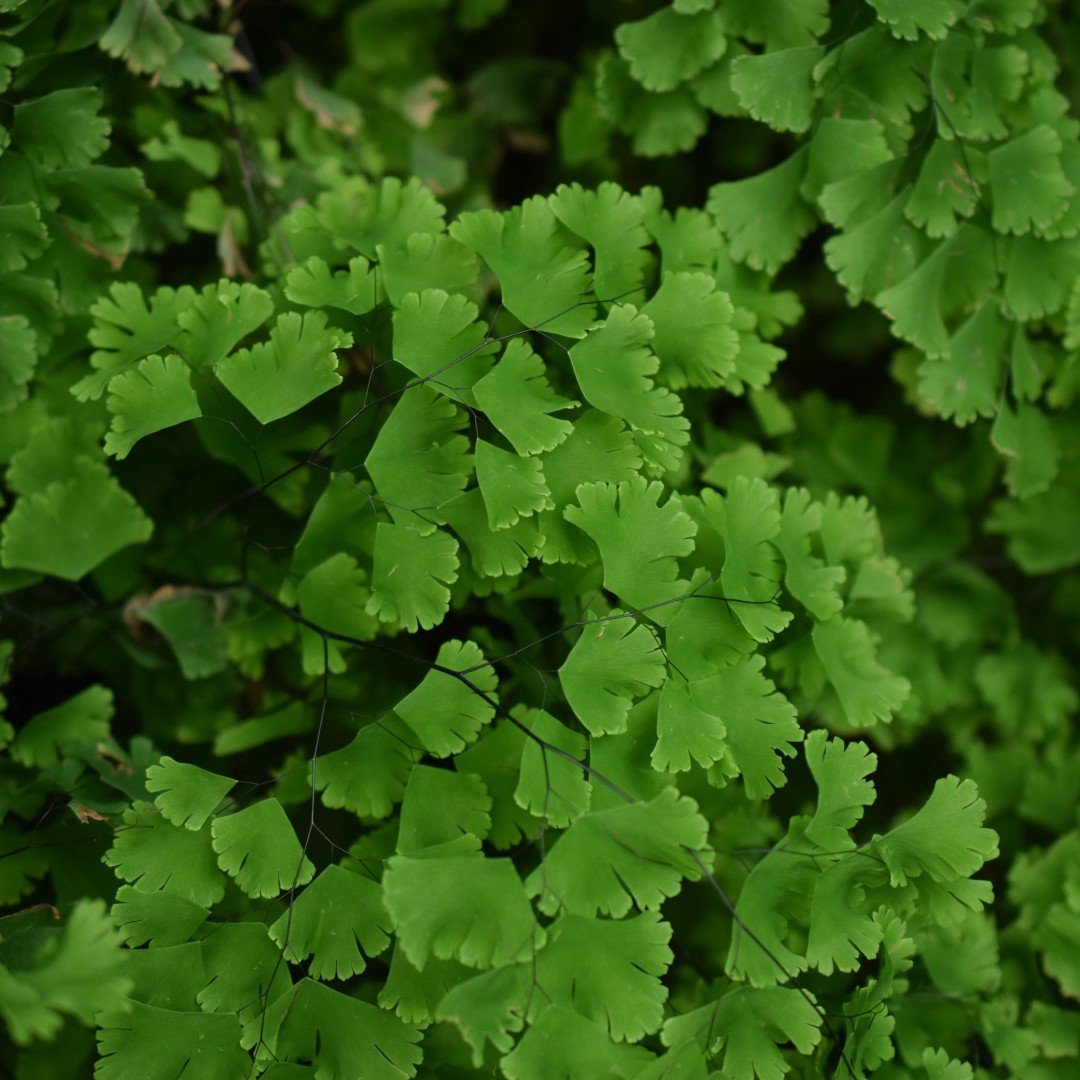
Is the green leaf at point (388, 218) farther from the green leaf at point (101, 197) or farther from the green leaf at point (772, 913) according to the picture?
the green leaf at point (772, 913)

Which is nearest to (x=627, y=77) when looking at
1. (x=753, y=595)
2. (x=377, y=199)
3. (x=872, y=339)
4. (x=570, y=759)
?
(x=377, y=199)

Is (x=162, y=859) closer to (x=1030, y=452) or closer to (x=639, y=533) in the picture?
(x=639, y=533)

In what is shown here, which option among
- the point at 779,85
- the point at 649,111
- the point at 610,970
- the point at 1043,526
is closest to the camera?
the point at 610,970

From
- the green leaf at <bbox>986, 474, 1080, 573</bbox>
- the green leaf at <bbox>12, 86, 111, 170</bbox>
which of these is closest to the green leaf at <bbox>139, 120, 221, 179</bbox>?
the green leaf at <bbox>12, 86, 111, 170</bbox>

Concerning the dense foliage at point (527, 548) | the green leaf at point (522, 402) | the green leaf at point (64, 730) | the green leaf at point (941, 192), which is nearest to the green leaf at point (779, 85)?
the dense foliage at point (527, 548)

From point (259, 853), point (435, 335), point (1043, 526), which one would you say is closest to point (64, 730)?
point (259, 853)

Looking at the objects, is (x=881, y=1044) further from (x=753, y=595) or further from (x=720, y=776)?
(x=753, y=595)
